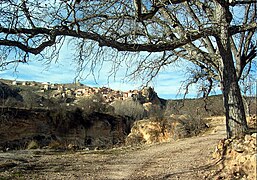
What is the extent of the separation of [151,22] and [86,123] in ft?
71.9

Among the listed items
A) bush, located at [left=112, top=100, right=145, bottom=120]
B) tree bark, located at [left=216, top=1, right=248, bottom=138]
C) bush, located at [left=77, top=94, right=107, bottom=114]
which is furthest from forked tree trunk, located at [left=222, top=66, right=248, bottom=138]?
bush, located at [left=112, top=100, right=145, bottom=120]

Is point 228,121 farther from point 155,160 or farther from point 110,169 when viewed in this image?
point 110,169

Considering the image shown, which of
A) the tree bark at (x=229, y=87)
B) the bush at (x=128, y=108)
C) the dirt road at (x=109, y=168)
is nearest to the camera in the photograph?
the dirt road at (x=109, y=168)

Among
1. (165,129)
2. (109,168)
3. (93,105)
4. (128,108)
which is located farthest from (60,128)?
(109,168)

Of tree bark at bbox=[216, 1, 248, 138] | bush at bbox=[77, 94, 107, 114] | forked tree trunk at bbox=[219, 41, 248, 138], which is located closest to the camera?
tree bark at bbox=[216, 1, 248, 138]

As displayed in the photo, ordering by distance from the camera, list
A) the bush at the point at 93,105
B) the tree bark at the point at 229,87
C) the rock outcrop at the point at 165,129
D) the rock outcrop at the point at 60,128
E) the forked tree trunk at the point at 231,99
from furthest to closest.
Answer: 1. the bush at the point at 93,105
2. the rock outcrop at the point at 60,128
3. the rock outcrop at the point at 165,129
4. the forked tree trunk at the point at 231,99
5. the tree bark at the point at 229,87

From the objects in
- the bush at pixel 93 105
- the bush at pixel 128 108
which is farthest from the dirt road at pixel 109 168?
the bush at pixel 128 108

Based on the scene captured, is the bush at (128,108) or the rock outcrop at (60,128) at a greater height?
the bush at (128,108)

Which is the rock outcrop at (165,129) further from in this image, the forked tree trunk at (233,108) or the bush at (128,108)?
the bush at (128,108)

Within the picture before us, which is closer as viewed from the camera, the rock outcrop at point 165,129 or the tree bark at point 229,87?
the tree bark at point 229,87

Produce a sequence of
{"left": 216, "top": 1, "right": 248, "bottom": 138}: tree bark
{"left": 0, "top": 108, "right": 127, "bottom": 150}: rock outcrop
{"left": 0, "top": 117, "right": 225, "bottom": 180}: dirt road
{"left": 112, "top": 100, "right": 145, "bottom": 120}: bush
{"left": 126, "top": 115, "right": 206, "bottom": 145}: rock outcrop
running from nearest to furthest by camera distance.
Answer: {"left": 0, "top": 117, "right": 225, "bottom": 180}: dirt road, {"left": 216, "top": 1, "right": 248, "bottom": 138}: tree bark, {"left": 126, "top": 115, "right": 206, "bottom": 145}: rock outcrop, {"left": 0, "top": 108, "right": 127, "bottom": 150}: rock outcrop, {"left": 112, "top": 100, "right": 145, "bottom": 120}: bush

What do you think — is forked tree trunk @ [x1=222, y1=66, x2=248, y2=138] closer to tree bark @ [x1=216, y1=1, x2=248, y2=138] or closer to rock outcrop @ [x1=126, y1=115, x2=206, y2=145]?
tree bark @ [x1=216, y1=1, x2=248, y2=138]

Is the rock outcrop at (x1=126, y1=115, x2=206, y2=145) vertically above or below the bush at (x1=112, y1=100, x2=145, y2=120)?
below

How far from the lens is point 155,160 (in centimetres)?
784
